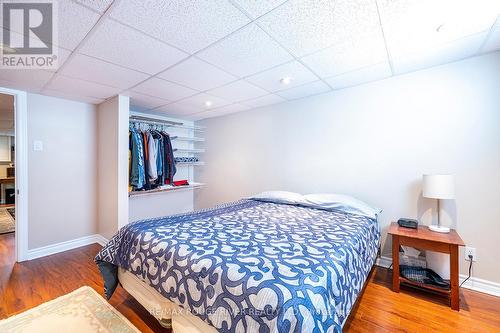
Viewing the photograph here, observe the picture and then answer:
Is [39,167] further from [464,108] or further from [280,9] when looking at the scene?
[464,108]

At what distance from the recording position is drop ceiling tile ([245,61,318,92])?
209 cm

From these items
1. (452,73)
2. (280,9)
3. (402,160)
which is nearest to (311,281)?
(280,9)

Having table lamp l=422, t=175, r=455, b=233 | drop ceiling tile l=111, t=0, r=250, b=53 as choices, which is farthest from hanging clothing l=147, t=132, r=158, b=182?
table lamp l=422, t=175, r=455, b=233

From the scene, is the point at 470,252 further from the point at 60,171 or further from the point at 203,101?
the point at 60,171

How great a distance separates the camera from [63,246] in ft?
9.77

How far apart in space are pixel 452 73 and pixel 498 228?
1457 millimetres

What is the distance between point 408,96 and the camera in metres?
2.28

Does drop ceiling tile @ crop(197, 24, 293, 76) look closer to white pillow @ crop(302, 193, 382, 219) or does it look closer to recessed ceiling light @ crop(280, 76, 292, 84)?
recessed ceiling light @ crop(280, 76, 292, 84)

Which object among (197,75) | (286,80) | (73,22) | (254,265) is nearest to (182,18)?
(73,22)

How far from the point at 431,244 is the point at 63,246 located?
4270 millimetres

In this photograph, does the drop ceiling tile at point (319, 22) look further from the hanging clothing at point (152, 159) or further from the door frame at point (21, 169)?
the door frame at point (21, 169)

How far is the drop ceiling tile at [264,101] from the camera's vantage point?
3008 millimetres

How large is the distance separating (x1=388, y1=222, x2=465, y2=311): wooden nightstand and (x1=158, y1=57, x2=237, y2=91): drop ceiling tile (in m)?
2.24

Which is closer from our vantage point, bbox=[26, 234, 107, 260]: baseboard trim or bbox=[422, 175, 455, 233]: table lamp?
bbox=[422, 175, 455, 233]: table lamp
